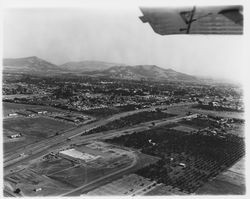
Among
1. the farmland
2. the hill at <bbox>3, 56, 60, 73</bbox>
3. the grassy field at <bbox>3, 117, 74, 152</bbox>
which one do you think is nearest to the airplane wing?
the farmland

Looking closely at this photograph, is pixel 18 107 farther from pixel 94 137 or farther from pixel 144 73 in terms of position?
pixel 144 73

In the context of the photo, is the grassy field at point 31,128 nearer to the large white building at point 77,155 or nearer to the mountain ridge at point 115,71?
the large white building at point 77,155

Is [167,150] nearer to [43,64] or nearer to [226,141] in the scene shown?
[226,141]

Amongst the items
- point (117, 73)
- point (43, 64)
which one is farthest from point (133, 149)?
point (43, 64)

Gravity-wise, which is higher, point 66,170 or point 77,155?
point 77,155

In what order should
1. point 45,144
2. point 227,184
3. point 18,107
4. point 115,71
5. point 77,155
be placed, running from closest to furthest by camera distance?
1. point 227,184
2. point 77,155
3. point 45,144
4. point 18,107
5. point 115,71

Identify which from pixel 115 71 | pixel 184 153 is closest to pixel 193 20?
pixel 184 153

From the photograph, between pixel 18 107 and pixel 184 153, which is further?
pixel 18 107

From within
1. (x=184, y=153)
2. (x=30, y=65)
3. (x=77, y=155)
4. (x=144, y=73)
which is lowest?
(x=184, y=153)
